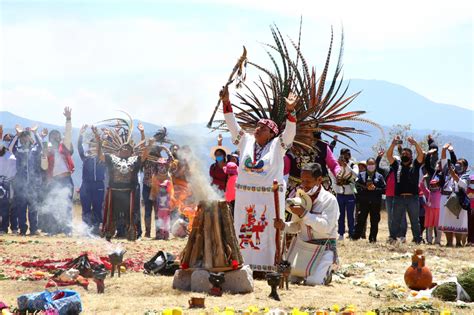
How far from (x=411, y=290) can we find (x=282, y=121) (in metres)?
3.27

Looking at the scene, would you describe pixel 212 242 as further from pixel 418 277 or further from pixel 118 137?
pixel 118 137

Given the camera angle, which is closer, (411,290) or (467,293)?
(467,293)

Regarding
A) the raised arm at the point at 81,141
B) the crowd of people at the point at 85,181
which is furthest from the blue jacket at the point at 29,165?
the raised arm at the point at 81,141

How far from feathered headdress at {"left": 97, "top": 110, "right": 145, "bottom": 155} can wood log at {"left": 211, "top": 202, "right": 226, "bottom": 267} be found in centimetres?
681

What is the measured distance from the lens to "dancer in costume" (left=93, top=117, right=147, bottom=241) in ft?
55.9

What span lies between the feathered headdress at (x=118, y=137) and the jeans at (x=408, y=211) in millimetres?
5332

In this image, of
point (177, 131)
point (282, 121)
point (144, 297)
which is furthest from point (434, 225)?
point (144, 297)

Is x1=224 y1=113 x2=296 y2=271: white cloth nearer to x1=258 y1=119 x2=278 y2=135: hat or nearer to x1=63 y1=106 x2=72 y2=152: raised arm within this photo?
x1=258 y1=119 x2=278 y2=135: hat

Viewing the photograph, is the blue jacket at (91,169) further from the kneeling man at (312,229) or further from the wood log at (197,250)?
the wood log at (197,250)

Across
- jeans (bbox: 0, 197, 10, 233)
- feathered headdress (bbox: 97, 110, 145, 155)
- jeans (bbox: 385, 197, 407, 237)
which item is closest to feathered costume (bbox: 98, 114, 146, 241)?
feathered headdress (bbox: 97, 110, 145, 155)

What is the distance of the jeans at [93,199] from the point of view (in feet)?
63.1

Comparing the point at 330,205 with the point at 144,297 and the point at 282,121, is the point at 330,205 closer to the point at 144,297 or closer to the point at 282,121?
the point at 282,121

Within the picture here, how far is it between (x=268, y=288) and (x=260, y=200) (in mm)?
1396

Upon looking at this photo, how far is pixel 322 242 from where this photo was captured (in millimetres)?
11516
